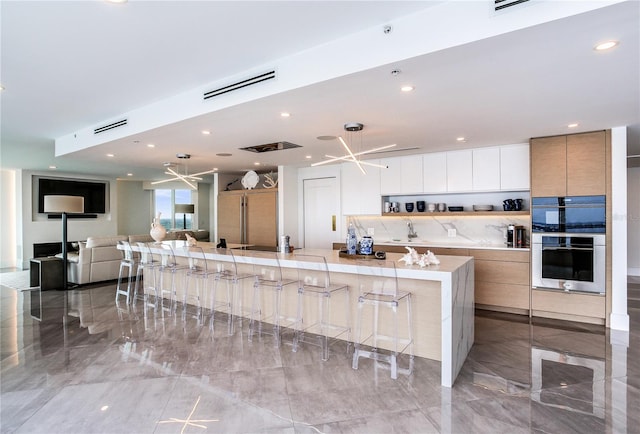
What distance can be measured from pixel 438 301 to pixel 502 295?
7.93ft

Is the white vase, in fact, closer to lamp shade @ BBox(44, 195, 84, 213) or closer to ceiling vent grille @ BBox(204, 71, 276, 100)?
lamp shade @ BBox(44, 195, 84, 213)

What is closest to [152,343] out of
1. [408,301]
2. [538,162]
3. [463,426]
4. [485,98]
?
[408,301]

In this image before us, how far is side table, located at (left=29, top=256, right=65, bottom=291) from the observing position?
6.52 metres

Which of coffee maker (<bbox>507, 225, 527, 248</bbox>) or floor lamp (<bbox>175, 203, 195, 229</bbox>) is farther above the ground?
floor lamp (<bbox>175, 203, 195, 229</bbox>)

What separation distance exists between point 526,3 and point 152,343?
173 inches

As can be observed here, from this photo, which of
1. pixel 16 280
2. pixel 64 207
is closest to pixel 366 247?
pixel 64 207

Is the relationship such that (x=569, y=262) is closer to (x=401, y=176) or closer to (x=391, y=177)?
(x=401, y=176)

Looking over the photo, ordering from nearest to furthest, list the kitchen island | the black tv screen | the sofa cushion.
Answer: the kitchen island → the sofa cushion → the black tv screen

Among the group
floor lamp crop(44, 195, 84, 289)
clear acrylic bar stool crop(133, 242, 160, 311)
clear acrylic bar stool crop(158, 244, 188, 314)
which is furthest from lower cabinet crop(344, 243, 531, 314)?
floor lamp crop(44, 195, 84, 289)

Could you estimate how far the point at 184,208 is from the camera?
12.6 meters

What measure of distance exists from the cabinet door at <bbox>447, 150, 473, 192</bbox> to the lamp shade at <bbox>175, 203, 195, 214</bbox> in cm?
990

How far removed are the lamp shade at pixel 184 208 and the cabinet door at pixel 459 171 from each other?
390 inches

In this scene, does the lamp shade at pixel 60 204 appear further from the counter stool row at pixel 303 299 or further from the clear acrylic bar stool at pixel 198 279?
the clear acrylic bar stool at pixel 198 279

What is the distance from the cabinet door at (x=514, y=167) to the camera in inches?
203
